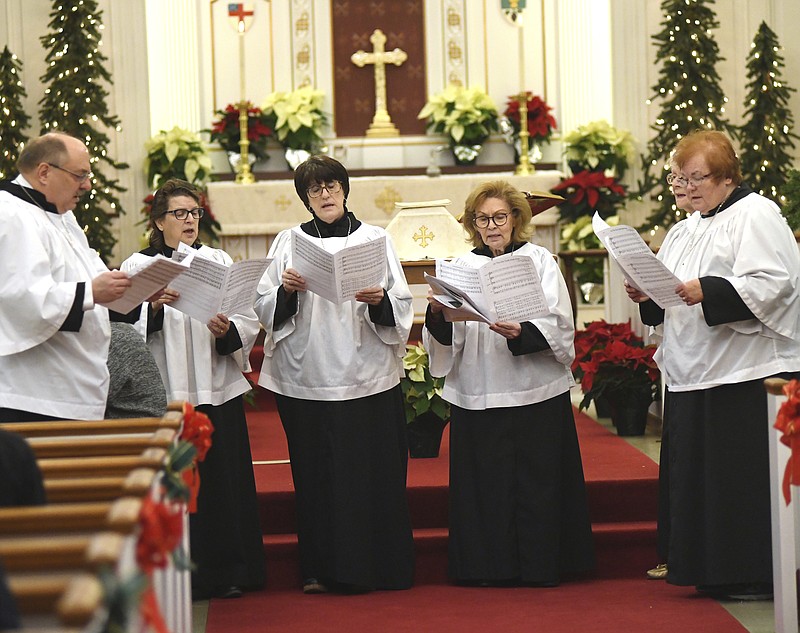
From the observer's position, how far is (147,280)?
13.2 ft

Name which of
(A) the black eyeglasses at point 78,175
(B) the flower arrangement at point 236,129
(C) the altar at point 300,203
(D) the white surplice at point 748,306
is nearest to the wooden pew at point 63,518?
(A) the black eyeglasses at point 78,175

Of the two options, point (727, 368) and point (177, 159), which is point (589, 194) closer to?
point (177, 159)

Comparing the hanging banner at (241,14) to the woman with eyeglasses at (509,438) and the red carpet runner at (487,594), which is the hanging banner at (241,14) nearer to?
the red carpet runner at (487,594)

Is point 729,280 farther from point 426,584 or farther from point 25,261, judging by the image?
point 25,261

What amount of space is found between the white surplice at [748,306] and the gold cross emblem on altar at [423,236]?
3.06 m

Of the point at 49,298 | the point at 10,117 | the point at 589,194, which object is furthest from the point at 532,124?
the point at 49,298

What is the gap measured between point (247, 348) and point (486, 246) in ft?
3.53

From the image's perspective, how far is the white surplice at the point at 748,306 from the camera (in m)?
4.51

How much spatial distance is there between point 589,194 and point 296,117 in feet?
9.07

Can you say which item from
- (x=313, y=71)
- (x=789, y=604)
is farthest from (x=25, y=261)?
(x=313, y=71)

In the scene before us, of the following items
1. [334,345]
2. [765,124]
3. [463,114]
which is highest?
[463,114]

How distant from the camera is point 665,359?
4.78 meters

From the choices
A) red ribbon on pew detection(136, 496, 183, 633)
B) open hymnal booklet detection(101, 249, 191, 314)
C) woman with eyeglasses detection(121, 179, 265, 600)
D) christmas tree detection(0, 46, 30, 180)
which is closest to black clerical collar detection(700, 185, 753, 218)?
woman with eyeglasses detection(121, 179, 265, 600)

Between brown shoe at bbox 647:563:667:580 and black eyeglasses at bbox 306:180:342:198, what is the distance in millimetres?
2066
